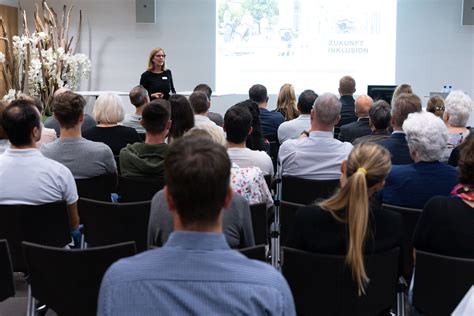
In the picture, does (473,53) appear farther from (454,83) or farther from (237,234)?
(237,234)

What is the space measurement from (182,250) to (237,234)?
51.0 inches

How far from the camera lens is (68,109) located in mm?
3629

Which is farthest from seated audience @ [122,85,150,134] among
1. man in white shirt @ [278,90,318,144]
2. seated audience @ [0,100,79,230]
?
seated audience @ [0,100,79,230]

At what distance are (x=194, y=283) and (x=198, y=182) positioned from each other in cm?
22

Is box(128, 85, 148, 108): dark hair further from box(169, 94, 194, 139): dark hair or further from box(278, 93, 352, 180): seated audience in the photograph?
box(278, 93, 352, 180): seated audience

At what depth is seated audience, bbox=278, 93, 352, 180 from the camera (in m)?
3.84

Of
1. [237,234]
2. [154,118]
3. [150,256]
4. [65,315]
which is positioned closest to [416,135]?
[237,234]

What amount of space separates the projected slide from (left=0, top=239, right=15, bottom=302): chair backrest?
7538 millimetres

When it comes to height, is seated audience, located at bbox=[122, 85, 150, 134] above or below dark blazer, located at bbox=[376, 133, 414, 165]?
above

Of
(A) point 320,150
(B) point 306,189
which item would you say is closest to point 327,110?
(A) point 320,150

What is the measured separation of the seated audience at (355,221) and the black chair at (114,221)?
924 mm

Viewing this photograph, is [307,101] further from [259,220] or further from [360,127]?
[259,220]

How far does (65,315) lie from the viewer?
7.79ft

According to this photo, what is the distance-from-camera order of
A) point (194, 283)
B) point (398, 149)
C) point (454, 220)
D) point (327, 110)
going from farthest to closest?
point (327, 110) → point (398, 149) → point (454, 220) → point (194, 283)
